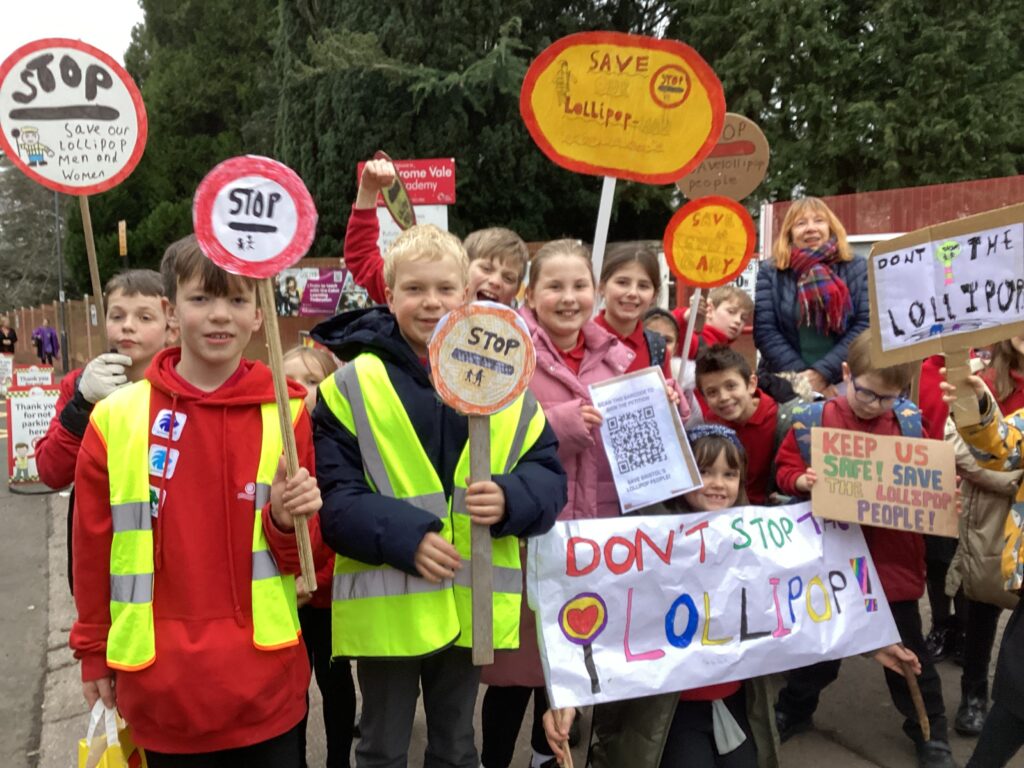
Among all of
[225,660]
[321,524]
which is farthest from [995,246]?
[225,660]

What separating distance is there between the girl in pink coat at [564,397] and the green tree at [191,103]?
87.0 feet

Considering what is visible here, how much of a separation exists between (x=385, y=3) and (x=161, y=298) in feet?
61.1

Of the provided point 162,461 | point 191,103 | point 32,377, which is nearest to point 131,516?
point 162,461

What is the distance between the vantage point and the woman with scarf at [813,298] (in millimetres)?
3680

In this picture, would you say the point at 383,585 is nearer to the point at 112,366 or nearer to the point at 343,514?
the point at 343,514

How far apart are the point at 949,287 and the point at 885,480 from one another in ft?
2.29

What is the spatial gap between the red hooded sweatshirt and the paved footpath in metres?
1.45

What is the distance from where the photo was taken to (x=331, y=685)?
2871 millimetres

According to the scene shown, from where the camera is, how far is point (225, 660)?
6.39 feet

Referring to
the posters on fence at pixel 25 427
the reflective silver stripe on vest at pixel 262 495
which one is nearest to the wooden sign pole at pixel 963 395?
the reflective silver stripe on vest at pixel 262 495

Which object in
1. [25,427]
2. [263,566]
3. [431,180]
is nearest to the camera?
[263,566]

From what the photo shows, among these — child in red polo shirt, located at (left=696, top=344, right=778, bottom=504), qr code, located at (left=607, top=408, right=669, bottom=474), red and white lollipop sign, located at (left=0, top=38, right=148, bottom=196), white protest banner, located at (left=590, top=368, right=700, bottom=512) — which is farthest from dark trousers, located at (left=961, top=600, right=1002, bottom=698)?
red and white lollipop sign, located at (left=0, top=38, right=148, bottom=196)

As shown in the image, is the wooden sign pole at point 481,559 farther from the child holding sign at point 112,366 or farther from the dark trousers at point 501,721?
the child holding sign at point 112,366

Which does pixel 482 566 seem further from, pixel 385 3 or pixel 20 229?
pixel 20 229
